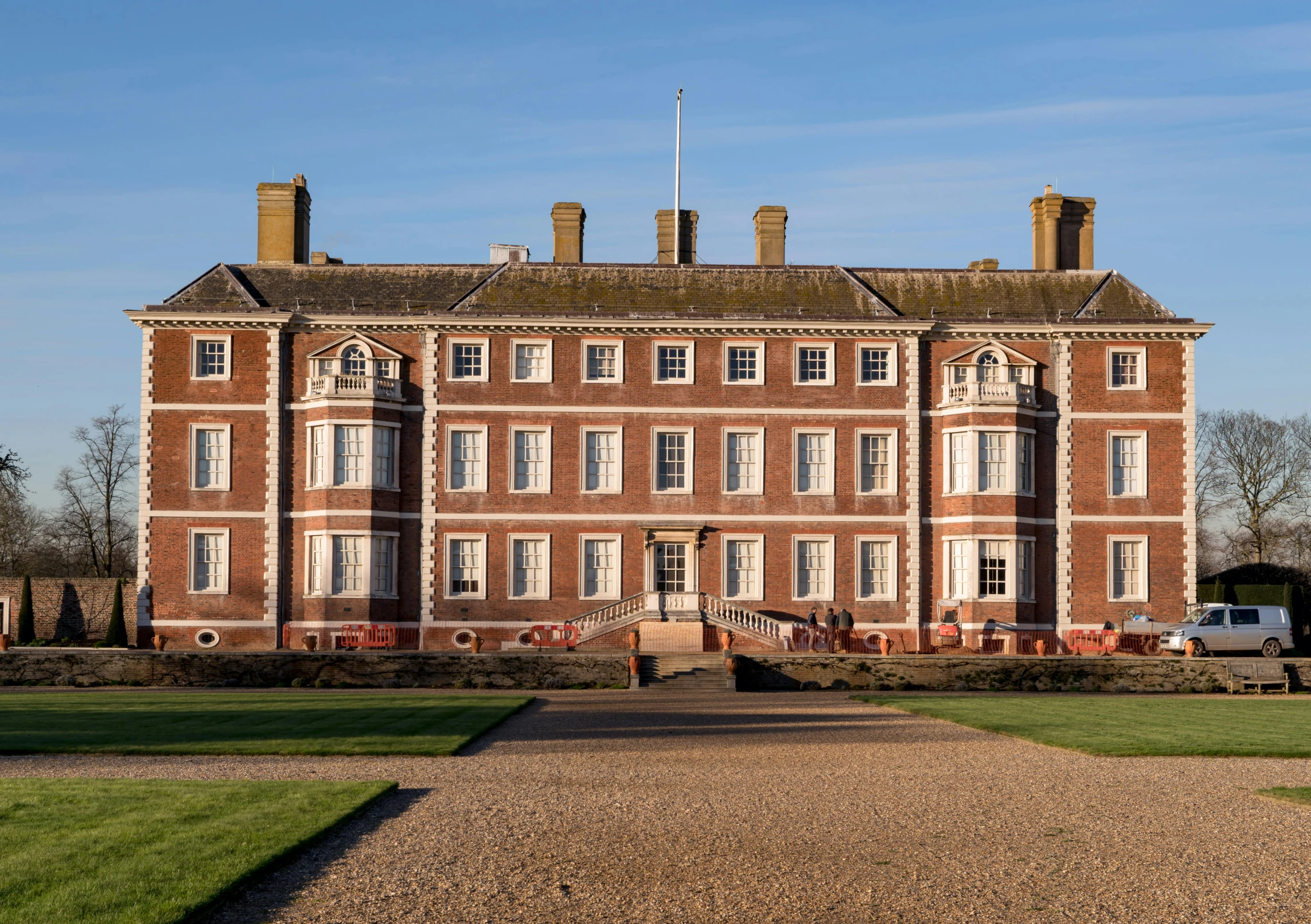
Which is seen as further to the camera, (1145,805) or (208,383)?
(208,383)

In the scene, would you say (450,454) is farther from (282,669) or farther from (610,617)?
(282,669)

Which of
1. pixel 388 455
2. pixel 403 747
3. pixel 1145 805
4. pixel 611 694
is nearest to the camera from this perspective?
pixel 1145 805

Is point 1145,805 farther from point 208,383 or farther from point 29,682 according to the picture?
point 208,383

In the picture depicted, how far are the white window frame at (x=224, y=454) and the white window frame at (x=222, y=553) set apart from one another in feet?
3.91

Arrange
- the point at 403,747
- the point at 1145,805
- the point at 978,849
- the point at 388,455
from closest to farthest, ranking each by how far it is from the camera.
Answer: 1. the point at 978,849
2. the point at 1145,805
3. the point at 403,747
4. the point at 388,455

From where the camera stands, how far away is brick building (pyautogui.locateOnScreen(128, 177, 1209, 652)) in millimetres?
40500

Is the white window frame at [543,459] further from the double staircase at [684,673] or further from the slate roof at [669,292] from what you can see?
the double staircase at [684,673]

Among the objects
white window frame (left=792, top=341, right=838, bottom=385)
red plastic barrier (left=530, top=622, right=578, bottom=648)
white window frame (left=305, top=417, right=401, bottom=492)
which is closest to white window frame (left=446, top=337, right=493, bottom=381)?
white window frame (left=305, top=417, right=401, bottom=492)

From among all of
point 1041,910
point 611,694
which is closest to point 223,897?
point 1041,910

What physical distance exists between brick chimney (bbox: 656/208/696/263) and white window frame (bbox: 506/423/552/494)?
25.1ft

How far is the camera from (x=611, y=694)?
96.6 feet

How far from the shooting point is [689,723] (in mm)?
22359

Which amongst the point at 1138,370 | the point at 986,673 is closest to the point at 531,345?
the point at 986,673

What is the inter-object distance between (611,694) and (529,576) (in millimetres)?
11947
